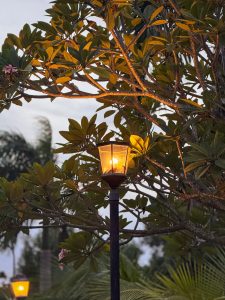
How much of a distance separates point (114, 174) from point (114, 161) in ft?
0.43

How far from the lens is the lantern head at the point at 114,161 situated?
745 centimetres

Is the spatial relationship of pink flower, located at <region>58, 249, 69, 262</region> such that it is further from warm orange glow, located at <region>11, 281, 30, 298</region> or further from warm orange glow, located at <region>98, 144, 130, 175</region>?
warm orange glow, located at <region>11, 281, 30, 298</region>

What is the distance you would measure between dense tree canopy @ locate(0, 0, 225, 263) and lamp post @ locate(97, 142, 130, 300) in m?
0.51

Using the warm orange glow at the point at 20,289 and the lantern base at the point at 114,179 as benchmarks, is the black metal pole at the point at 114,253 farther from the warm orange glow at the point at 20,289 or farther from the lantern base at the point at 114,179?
the warm orange glow at the point at 20,289

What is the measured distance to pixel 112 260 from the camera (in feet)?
23.9

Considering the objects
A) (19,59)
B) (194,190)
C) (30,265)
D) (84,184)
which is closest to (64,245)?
(84,184)

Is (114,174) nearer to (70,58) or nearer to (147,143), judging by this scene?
(147,143)

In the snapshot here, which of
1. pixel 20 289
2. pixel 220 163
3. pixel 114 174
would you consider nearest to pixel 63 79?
pixel 114 174

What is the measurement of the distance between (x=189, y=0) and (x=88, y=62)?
1.55 meters

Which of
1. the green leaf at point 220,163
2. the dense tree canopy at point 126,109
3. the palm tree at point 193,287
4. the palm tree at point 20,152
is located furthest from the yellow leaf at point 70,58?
the palm tree at point 20,152

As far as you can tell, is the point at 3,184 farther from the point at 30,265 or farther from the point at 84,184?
the point at 30,265

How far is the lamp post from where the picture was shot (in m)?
7.29

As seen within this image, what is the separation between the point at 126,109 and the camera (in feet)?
31.3

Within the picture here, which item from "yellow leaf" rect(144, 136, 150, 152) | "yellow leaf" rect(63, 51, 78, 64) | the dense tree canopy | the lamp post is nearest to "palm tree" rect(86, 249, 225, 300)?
the dense tree canopy
